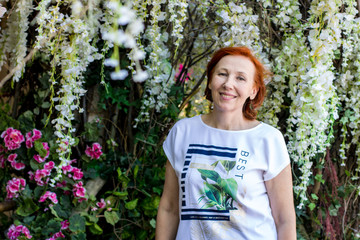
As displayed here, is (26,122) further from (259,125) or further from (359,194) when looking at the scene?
(359,194)

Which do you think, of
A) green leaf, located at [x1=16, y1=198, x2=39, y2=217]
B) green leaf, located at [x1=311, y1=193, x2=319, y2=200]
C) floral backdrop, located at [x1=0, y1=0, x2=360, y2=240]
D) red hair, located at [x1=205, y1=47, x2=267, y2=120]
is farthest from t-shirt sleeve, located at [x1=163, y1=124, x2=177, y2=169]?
green leaf, located at [x1=311, y1=193, x2=319, y2=200]

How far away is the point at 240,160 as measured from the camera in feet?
4.78

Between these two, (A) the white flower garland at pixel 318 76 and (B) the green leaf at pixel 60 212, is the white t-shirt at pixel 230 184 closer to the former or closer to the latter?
(A) the white flower garland at pixel 318 76

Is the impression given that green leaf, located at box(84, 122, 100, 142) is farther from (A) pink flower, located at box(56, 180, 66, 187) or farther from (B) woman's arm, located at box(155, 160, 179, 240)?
(B) woman's arm, located at box(155, 160, 179, 240)

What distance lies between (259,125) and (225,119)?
0.12 meters

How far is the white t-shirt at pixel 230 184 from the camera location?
4.71 feet

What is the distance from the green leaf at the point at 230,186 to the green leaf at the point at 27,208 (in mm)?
1068

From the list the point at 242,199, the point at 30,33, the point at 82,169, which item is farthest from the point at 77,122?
the point at 242,199

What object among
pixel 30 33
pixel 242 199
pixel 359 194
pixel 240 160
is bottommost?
Answer: pixel 359 194

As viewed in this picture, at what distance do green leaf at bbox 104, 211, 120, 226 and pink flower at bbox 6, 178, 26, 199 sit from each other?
0.42 meters

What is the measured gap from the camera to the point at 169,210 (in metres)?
1.63

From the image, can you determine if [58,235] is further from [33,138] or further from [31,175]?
[33,138]

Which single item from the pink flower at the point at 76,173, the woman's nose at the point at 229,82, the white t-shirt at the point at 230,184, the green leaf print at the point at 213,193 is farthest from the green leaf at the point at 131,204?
the woman's nose at the point at 229,82

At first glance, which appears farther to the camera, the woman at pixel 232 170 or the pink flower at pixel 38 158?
the pink flower at pixel 38 158
